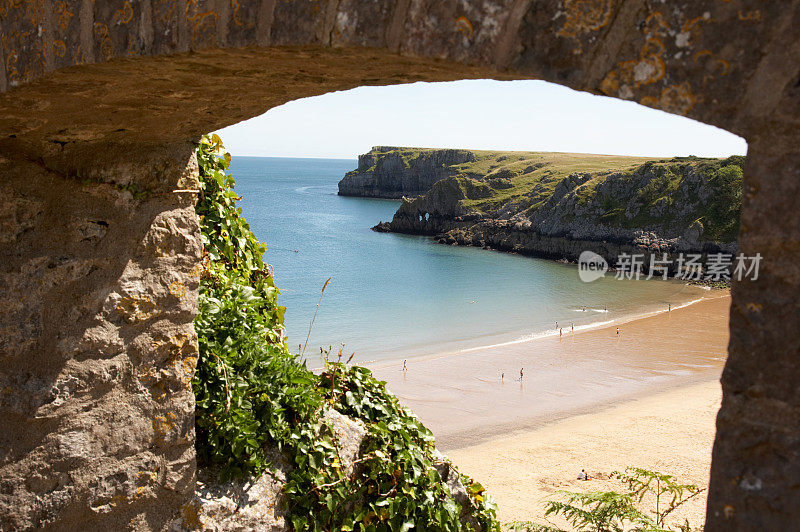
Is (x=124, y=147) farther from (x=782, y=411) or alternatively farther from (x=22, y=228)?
(x=782, y=411)

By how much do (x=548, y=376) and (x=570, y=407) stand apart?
263 cm

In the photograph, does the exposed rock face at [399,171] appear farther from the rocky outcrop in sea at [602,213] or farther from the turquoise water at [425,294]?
the turquoise water at [425,294]

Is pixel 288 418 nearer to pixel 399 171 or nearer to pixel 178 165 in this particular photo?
pixel 178 165

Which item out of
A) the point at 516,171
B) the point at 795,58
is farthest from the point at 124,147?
the point at 516,171

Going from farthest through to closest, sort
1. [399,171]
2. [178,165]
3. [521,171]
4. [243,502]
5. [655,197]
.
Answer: [399,171] < [521,171] < [655,197] < [243,502] < [178,165]

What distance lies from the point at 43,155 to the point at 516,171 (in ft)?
234

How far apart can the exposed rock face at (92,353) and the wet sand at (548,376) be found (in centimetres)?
1291

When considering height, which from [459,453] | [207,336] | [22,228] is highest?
[22,228]

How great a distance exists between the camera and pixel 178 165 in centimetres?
298

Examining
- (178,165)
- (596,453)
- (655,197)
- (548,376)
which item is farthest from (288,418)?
(655,197)

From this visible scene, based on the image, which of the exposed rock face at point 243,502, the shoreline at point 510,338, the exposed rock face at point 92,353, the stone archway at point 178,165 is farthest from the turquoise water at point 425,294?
the stone archway at point 178,165

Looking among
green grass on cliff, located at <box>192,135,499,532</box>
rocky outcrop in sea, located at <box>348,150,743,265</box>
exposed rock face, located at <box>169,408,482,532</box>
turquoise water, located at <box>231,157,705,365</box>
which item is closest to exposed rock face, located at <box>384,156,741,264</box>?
rocky outcrop in sea, located at <box>348,150,743,265</box>

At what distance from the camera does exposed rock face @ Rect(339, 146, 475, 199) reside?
88.2m

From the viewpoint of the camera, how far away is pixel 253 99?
2168 mm
